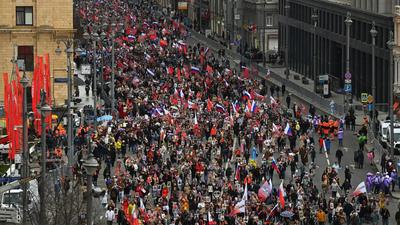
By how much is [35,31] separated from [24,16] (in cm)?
117

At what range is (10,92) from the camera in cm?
8512

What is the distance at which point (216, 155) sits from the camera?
9206 cm

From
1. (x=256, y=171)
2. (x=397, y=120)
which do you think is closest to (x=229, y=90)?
(x=397, y=120)

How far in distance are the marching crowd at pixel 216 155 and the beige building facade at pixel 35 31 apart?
15.5 ft

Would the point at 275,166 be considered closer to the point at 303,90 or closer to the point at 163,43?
the point at 303,90

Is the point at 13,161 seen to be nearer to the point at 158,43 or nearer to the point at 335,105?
the point at 335,105

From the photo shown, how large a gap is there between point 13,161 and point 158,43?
79872 mm

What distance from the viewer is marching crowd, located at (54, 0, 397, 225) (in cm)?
7469

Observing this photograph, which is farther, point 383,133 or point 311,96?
point 311,96

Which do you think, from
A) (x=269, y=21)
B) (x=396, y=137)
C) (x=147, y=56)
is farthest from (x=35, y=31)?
(x=269, y=21)

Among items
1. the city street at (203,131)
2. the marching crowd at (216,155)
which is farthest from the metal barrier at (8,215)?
the marching crowd at (216,155)

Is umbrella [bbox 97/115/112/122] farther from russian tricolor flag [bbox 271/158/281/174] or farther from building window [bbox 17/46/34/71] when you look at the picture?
russian tricolor flag [bbox 271/158/281/174]

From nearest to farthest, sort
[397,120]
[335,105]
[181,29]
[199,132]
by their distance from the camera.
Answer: [199,132]
[397,120]
[335,105]
[181,29]

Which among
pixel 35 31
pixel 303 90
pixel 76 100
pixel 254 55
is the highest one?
pixel 35 31
